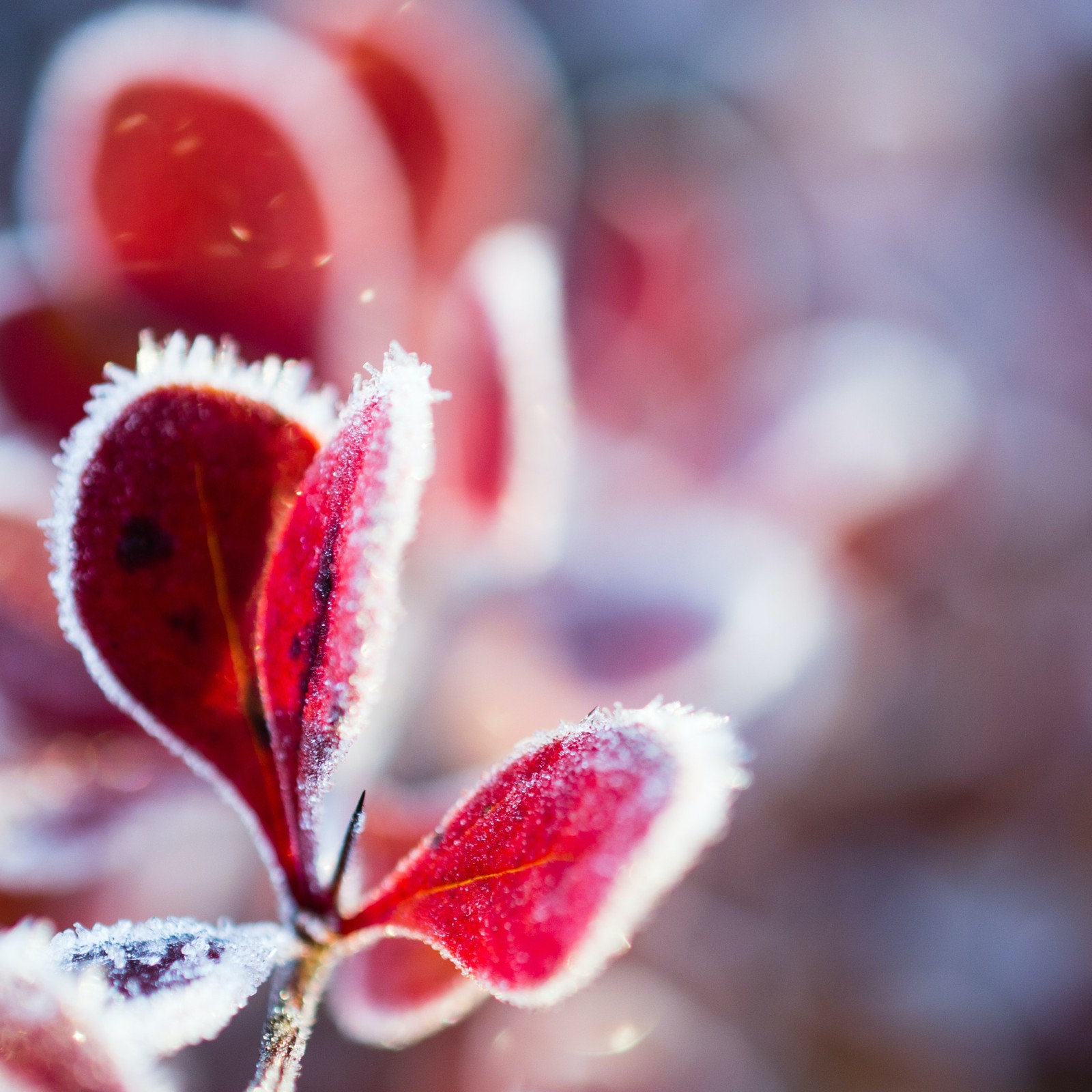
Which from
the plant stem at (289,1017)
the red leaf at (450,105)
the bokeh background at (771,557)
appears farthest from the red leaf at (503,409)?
the plant stem at (289,1017)

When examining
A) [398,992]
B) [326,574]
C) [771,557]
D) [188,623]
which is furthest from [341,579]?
[771,557]

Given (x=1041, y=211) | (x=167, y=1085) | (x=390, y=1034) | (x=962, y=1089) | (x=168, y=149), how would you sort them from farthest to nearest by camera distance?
(x=1041, y=211)
(x=962, y=1089)
(x=168, y=149)
(x=390, y=1034)
(x=167, y=1085)

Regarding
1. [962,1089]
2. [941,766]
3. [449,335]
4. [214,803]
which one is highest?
[449,335]

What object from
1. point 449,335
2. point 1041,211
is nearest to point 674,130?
point 1041,211

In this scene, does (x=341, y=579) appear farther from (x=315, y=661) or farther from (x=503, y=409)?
(x=503, y=409)

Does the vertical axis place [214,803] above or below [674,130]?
below

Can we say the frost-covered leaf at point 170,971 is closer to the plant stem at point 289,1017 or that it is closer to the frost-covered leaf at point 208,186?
the plant stem at point 289,1017

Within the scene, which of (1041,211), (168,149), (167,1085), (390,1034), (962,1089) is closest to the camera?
(167,1085)

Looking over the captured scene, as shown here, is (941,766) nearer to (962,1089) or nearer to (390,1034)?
(962,1089)
